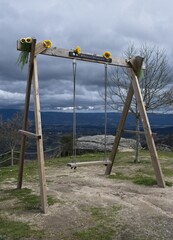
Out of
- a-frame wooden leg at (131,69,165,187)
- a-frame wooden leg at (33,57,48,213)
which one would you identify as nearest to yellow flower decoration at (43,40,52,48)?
a-frame wooden leg at (33,57,48,213)

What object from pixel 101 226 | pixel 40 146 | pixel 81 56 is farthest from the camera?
pixel 81 56

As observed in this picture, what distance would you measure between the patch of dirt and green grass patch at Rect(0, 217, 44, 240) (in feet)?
0.55

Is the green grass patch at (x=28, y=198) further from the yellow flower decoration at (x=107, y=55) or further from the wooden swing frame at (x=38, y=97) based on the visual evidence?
the yellow flower decoration at (x=107, y=55)

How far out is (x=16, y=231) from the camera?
14.8 ft

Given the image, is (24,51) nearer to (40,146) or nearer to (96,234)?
(40,146)

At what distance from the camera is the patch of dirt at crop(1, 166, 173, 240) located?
452 cm

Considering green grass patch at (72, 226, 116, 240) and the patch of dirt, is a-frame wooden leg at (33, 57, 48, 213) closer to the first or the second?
the patch of dirt

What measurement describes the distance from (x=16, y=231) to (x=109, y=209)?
5.42 feet

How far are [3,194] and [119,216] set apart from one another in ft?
8.92

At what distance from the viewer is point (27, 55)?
655 cm

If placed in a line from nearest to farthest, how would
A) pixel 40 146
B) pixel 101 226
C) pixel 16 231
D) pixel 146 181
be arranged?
pixel 16 231
pixel 101 226
pixel 40 146
pixel 146 181

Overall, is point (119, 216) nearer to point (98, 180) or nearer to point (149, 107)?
point (98, 180)

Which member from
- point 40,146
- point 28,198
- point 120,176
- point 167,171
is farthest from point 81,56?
point 167,171

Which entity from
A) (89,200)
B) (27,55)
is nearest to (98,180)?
(89,200)
